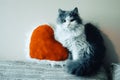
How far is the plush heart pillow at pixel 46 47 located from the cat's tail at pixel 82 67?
137 millimetres

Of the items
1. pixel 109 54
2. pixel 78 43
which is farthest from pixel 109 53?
pixel 78 43

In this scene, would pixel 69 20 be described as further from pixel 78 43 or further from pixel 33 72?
pixel 33 72

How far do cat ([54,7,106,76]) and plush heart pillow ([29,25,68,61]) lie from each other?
1.8 inches

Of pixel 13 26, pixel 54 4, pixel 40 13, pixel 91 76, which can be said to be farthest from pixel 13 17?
pixel 91 76

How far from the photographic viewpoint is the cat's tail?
1522 millimetres

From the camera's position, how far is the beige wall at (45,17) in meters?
1.81

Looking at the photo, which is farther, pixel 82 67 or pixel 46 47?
pixel 46 47

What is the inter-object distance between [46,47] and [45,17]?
308mm

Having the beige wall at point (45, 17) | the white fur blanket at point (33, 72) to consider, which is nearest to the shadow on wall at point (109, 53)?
the beige wall at point (45, 17)

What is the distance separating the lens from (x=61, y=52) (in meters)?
1.71

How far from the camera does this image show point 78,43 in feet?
5.45

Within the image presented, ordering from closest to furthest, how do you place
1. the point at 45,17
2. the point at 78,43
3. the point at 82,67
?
the point at 82,67, the point at 78,43, the point at 45,17

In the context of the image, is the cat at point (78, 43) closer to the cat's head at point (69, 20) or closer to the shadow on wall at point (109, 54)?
the cat's head at point (69, 20)

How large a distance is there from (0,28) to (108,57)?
3.27ft
